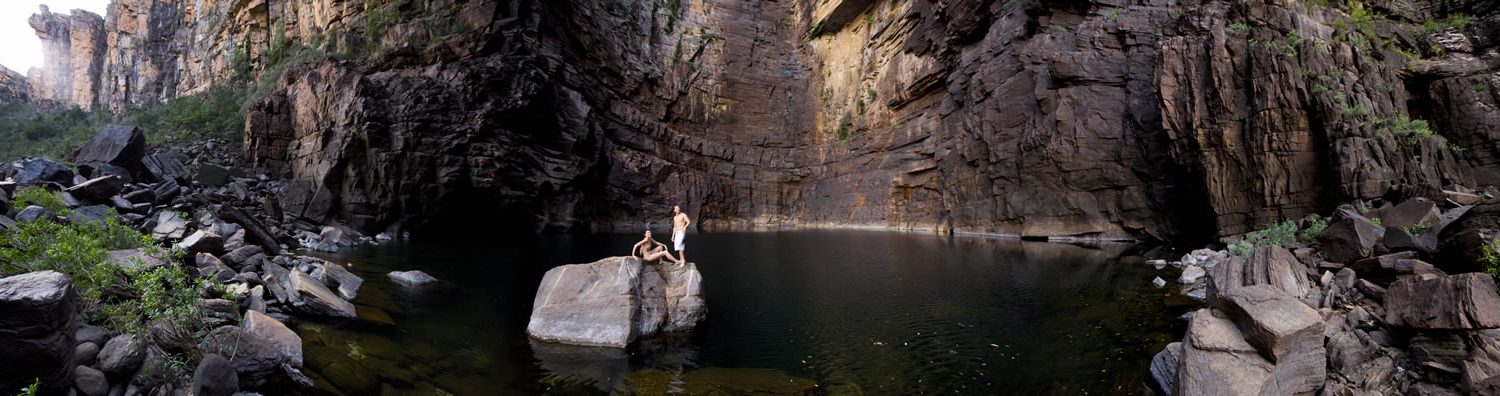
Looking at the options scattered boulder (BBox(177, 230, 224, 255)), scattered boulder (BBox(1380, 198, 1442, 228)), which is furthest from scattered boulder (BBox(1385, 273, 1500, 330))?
scattered boulder (BBox(177, 230, 224, 255))

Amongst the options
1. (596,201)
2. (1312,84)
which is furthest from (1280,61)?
(596,201)

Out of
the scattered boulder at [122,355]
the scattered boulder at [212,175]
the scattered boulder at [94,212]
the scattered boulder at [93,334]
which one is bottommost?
the scattered boulder at [122,355]

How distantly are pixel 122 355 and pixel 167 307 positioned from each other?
86 centimetres

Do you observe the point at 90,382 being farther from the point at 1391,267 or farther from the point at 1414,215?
the point at 1414,215

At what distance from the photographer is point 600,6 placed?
135 feet

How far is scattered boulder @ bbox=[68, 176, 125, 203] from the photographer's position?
1016 centimetres

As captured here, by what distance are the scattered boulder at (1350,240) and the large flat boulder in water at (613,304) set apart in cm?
1052

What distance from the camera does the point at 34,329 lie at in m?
3.54

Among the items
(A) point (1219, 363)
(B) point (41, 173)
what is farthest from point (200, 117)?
(A) point (1219, 363)

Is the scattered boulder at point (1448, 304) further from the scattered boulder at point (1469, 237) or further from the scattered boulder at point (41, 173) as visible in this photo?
the scattered boulder at point (41, 173)

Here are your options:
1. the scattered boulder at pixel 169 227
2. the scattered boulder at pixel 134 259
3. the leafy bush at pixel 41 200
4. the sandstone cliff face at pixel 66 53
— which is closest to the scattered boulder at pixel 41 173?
the scattered boulder at pixel 169 227

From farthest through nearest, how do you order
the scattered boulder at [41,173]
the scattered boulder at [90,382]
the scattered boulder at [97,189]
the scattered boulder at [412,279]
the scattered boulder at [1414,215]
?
the scattered boulder at [412,279]
the scattered boulder at [41,173]
the scattered boulder at [97,189]
the scattered boulder at [1414,215]
the scattered boulder at [90,382]

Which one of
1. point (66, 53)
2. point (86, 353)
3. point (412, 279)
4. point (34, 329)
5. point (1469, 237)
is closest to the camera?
point (34, 329)

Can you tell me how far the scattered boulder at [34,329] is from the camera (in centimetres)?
344
